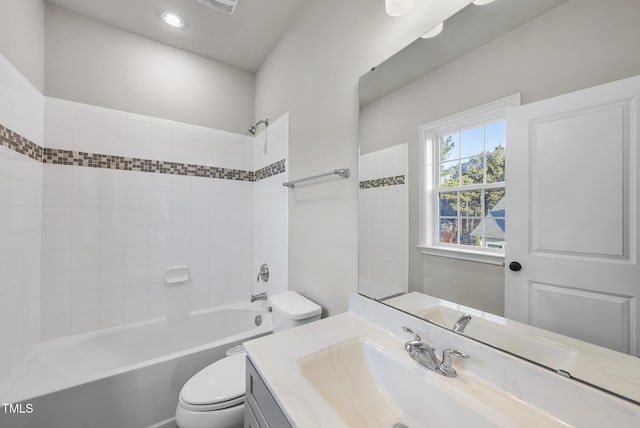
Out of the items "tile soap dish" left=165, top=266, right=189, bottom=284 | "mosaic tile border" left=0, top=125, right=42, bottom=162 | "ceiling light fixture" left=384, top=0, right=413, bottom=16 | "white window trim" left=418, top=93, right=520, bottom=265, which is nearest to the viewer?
"white window trim" left=418, top=93, right=520, bottom=265

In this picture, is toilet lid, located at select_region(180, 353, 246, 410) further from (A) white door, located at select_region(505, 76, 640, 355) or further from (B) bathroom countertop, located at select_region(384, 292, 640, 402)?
(A) white door, located at select_region(505, 76, 640, 355)

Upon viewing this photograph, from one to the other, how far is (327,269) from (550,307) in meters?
0.97

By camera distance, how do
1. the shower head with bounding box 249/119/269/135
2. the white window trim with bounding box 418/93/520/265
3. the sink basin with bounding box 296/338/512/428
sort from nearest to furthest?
the sink basin with bounding box 296/338/512/428 < the white window trim with bounding box 418/93/520/265 < the shower head with bounding box 249/119/269/135

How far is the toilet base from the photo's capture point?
1.07 m

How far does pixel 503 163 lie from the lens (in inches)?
27.2

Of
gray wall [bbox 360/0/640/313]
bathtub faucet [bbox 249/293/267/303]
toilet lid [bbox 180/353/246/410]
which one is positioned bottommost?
toilet lid [bbox 180/353/246/410]

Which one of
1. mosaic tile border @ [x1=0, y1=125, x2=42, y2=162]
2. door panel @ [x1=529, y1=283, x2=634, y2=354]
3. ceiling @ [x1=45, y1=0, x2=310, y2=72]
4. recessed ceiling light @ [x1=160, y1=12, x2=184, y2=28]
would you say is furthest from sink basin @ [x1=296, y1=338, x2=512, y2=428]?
recessed ceiling light @ [x1=160, y1=12, x2=184, y2=28]

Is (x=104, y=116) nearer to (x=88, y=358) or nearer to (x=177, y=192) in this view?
(x=177, y=192)

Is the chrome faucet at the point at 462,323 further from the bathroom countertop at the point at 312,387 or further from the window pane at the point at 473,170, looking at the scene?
the window pane at the point at 473,170

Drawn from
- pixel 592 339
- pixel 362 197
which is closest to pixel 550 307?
pixel 592 339

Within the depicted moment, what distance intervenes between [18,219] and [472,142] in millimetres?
2302

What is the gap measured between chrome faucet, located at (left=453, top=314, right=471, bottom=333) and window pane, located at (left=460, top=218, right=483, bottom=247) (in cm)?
23

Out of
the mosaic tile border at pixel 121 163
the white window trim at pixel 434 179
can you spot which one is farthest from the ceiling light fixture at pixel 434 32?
the mosaic tile border at pixel 121 163

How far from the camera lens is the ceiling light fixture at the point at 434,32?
0.85 meters
